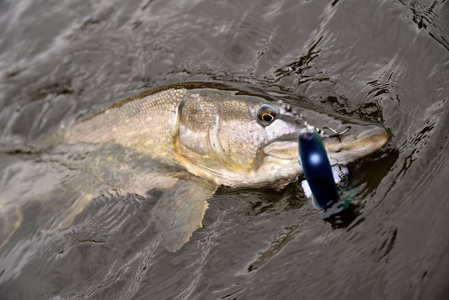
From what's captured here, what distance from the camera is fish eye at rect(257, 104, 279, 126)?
304 cm

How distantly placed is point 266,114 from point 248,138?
22 cm

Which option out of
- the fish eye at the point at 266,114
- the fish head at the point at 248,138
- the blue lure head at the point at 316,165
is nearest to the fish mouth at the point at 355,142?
the fish head at the point at 248,138

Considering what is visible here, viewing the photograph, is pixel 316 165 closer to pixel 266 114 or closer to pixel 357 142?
pixel 357 142

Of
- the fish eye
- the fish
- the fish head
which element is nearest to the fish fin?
the fish

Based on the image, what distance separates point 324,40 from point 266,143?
170 cm

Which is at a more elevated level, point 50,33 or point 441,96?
point 441,96

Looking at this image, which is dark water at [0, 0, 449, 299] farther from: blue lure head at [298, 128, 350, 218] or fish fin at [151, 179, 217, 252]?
blue lure head at [298, 128, 350, 218]

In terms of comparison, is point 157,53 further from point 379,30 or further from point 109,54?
point 379,30

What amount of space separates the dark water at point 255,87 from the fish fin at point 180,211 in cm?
9

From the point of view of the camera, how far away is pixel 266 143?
9.96 ft

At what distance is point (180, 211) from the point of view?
335 centimetres

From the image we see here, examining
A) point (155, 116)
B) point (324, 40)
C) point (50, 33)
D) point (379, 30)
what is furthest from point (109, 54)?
point (379, 30)

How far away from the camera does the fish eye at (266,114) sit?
3045mm

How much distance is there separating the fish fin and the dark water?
0.29ft
